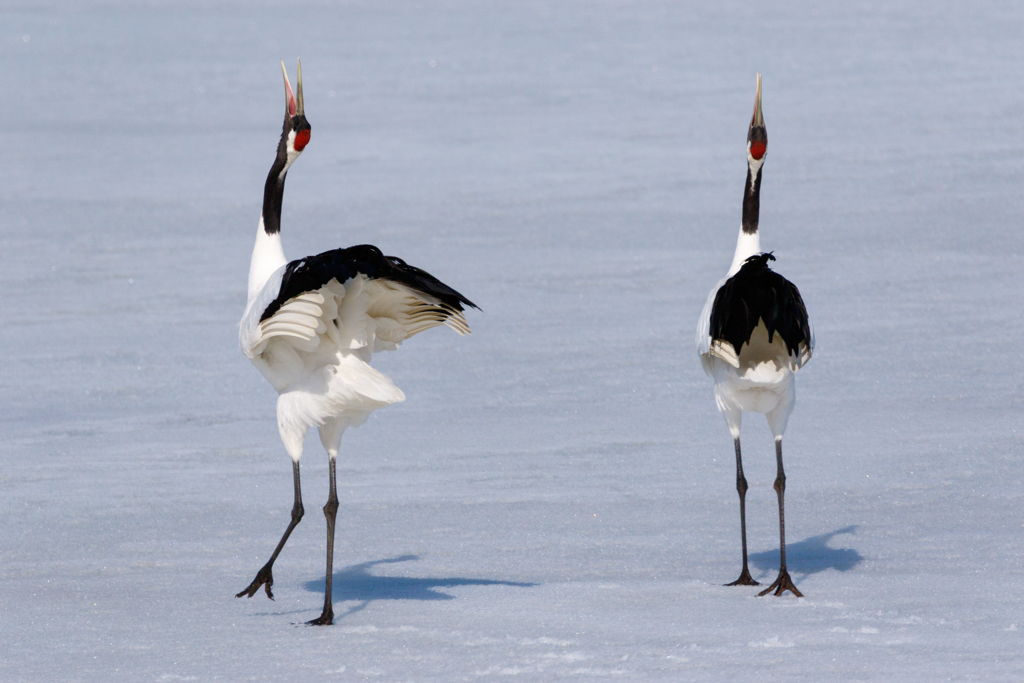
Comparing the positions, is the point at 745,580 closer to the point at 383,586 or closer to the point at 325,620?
the point at 383,586

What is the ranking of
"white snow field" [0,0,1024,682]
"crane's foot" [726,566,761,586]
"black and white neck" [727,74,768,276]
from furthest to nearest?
"black and white neck" [727,74,768,276], "crane's foot" [726,566,761,586], "white snow field" [0,0,1024,682]

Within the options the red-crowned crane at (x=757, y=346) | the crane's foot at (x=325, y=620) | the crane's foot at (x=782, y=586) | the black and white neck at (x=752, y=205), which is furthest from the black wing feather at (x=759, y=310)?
the crane's foot at (x=325, y=620)

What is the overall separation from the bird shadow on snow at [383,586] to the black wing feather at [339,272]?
1192 millimetres

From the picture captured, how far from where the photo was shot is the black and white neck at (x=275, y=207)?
570 cm

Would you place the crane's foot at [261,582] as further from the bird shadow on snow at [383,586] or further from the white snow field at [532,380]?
the bird shadow on snow at [383,586]

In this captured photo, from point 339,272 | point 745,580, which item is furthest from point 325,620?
point 745,580

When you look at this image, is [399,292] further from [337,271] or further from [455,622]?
[455,622]

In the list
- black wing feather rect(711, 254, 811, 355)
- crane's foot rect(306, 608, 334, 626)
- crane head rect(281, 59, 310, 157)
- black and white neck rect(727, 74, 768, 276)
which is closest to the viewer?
crane's foot rect(306, 608, 334, 626)

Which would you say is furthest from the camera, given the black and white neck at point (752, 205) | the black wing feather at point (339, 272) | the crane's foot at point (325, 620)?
the black and white neck at point (752, 205)

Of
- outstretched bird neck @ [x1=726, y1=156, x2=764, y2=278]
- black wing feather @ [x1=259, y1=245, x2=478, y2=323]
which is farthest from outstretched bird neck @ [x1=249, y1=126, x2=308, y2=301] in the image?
outstretched bird neck @ [x1=726, y1=156, x2=764, y2=278]

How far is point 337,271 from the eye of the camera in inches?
190

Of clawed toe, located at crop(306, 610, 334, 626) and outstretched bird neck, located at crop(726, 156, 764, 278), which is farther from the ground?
outstretched bird neck, located at crop(726, 156, 764, 278)

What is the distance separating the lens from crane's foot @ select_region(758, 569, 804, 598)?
5.36 metres

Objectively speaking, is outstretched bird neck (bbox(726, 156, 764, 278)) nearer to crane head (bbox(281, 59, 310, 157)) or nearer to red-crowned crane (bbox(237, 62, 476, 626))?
red-crowned crane (bbox(237, 62, 476, 626))
